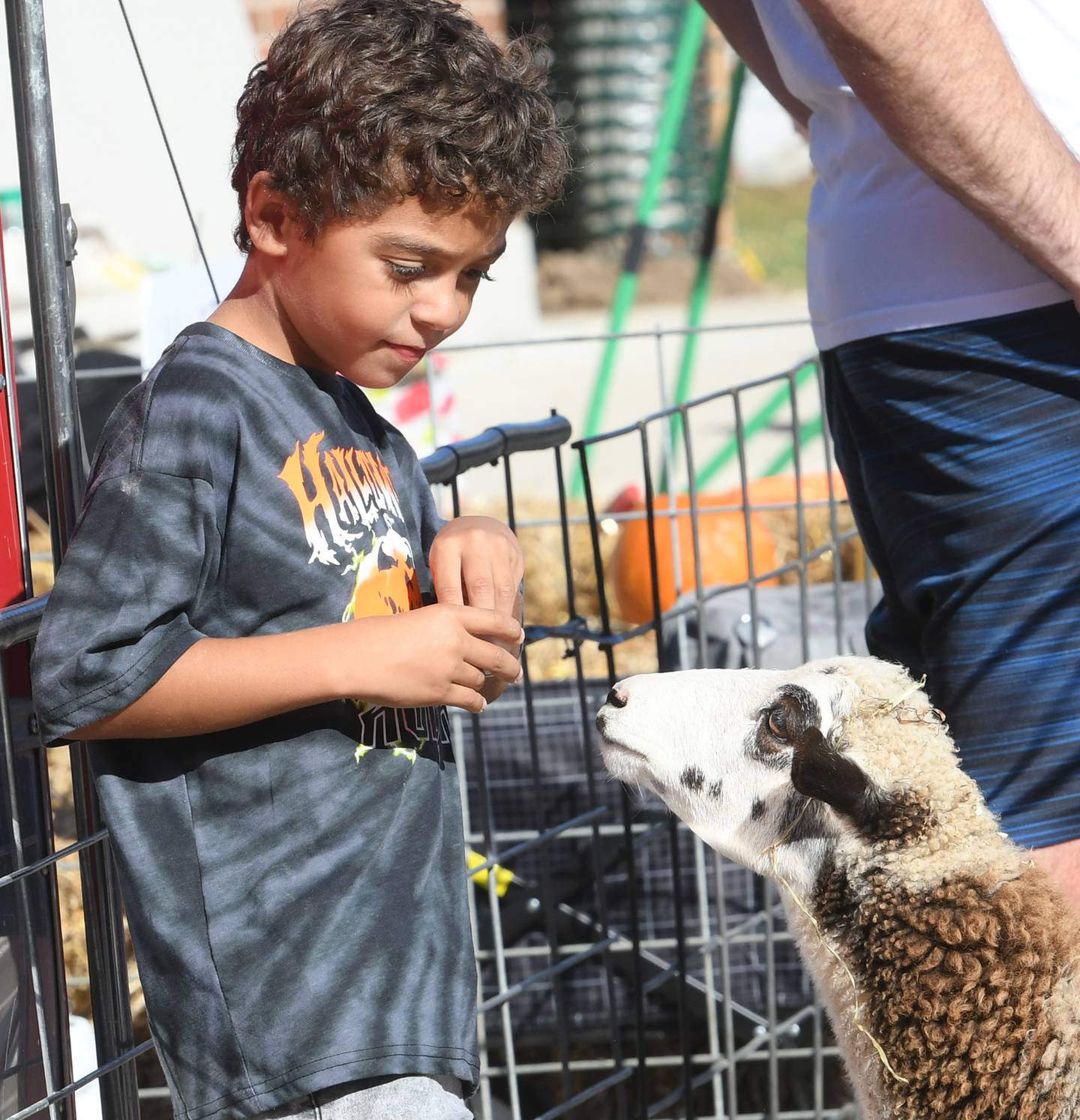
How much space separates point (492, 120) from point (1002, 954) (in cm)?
112

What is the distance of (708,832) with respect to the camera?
189 cm

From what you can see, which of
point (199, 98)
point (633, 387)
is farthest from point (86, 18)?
point (633, 387)

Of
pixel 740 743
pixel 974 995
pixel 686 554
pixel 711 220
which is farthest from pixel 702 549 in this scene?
pixel 974 995

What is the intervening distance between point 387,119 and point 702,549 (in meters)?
2.67

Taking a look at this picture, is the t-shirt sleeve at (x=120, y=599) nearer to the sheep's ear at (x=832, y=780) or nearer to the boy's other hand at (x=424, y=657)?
the boy's other hand at (x=424, y=657)

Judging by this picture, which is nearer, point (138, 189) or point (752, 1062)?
point (752, 1062)

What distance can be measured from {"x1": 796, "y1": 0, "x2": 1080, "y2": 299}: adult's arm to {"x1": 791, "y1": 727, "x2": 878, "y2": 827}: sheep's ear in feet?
2.06

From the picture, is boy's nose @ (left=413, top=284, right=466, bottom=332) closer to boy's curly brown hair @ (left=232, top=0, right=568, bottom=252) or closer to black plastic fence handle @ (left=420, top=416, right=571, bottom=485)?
boy's curly brown hair @ (left=232, top=0, right=568, bottom=252)

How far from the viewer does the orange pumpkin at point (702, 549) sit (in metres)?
3.92

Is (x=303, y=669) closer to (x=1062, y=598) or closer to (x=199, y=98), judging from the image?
(x=1062, y=598)

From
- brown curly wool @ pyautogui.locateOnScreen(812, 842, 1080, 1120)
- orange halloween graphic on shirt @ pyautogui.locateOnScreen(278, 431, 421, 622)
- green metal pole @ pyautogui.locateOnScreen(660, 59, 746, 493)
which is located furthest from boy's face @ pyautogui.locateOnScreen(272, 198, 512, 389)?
green metal pole @ pyautogui.locateOnScreen(660, 59, 746, 493)

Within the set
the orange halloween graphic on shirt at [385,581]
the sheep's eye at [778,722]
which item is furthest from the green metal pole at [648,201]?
the orange halloween graphic on shirt at [385,581]

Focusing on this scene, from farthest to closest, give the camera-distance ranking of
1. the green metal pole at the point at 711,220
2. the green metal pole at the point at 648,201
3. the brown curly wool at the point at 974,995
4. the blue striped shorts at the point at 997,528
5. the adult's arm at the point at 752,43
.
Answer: the green metal pole at the point at 648,201 → the green metal pole at the point at 711,220 → the adult's arm at the point at 752,43 → the blue striped shorts at the point at 997,528 → the brown curly wool at the point at 974,995

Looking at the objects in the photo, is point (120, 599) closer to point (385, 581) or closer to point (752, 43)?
point (385, 581)
